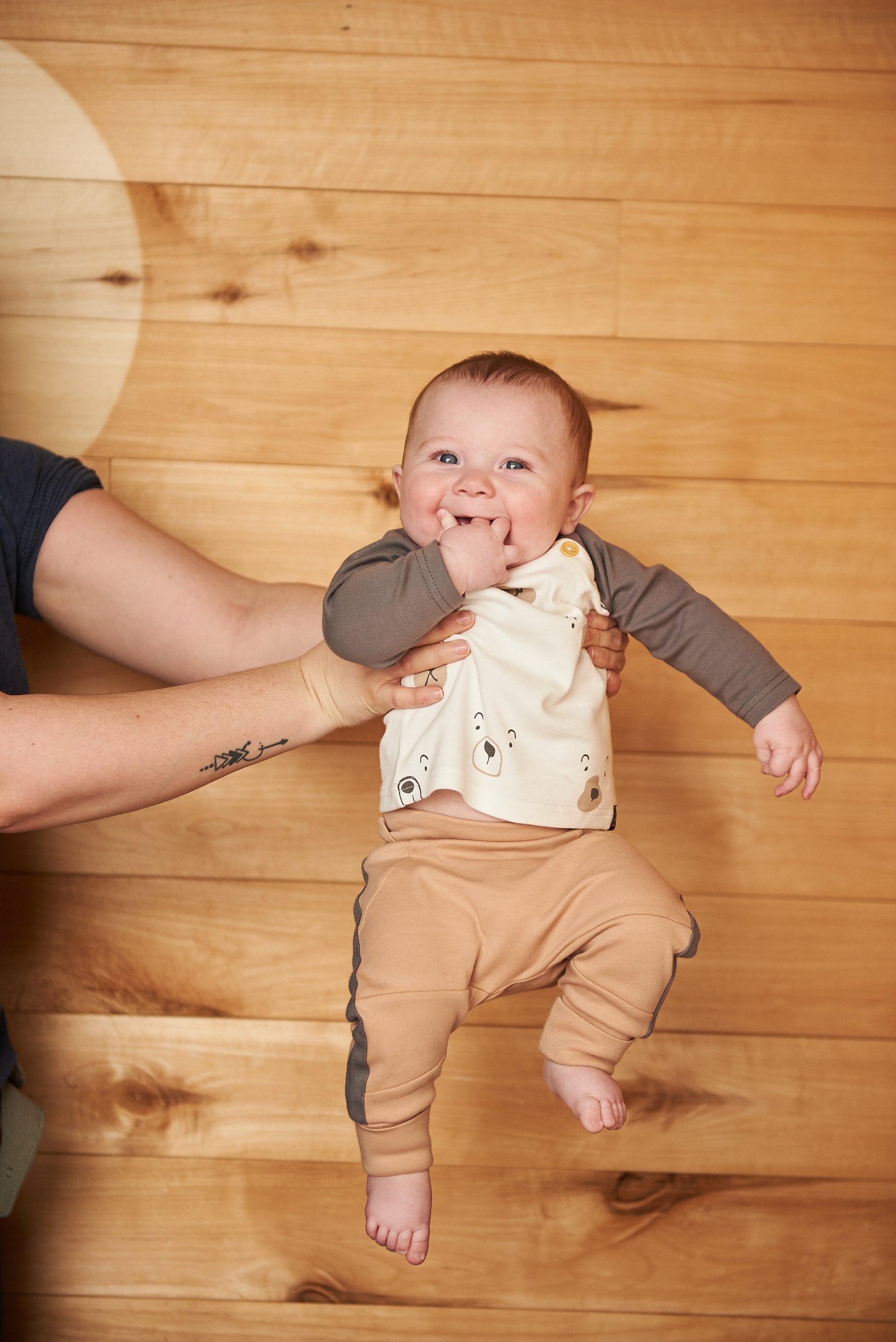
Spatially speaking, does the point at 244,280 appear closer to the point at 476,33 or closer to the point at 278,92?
the point at 278,92

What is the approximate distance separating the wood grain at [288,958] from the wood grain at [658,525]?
1.49ft

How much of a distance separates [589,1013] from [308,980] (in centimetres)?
58

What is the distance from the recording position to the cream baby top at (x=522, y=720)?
3.30 ft

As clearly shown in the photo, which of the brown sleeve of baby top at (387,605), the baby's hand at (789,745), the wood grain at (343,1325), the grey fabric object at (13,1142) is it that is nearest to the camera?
the brown sleeve of baby top at (387,605)

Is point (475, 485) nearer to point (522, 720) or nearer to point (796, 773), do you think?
point (522, 720)

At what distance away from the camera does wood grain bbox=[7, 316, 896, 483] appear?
148cm

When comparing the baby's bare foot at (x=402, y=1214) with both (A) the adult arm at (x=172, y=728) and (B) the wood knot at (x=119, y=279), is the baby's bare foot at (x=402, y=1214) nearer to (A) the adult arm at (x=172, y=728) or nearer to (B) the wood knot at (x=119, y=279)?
(A) the adult arm at (x=172, y=728)

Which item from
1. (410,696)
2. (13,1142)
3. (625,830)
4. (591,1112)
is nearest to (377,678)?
(410,696)

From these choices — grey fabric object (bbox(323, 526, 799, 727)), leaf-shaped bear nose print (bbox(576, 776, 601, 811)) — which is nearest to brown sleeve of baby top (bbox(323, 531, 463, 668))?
grey fabric object (bbox(323, 526, 799, 727))

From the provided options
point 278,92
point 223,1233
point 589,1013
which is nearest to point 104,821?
point 223,1233

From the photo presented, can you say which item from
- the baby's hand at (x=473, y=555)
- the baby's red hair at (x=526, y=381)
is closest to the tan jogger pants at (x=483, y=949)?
the baby's hand at (x=473, y=555)

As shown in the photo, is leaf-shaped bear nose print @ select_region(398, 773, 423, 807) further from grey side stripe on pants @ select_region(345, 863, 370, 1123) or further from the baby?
grey side stripe on pants @ select_region(345, 863, 370, 1123)

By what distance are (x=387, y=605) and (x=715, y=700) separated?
2.36 ft

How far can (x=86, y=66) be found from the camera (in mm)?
1478
